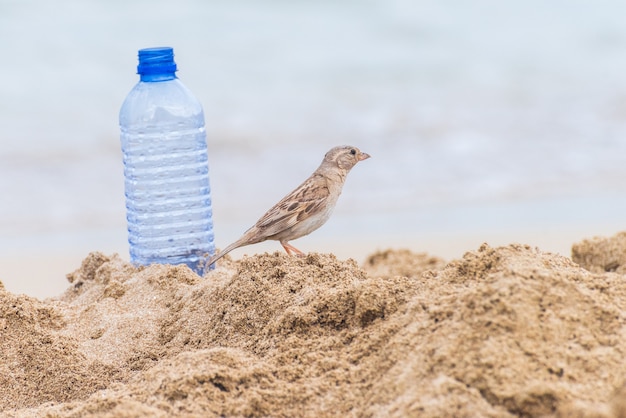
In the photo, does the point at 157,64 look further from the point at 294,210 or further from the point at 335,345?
the point at 335,345

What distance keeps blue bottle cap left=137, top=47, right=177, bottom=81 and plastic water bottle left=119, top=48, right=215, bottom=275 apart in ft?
0.77

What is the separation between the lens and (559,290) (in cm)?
295

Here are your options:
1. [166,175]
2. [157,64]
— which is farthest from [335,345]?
[166,175]

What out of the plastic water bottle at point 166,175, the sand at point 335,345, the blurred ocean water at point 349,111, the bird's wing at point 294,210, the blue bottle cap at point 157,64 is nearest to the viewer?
the sand at point 335,345

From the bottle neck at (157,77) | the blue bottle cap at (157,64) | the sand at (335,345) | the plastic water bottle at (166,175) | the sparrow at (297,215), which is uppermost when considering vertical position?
the blue bottle cap at (157,64)

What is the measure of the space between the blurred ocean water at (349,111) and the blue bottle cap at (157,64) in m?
2.94

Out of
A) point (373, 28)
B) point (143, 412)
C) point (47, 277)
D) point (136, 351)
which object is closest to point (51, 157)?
point (47, 277)

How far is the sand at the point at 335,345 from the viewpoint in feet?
8.79

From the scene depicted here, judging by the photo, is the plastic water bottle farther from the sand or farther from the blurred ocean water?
the blurred ocean water

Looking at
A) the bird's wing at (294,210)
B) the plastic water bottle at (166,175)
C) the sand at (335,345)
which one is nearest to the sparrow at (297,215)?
the bird's wing at (294,210)

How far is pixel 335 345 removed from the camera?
3320mm

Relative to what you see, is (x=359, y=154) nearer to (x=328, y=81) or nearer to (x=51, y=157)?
(x=51, y=157)

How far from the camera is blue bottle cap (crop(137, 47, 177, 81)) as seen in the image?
546 centimetres

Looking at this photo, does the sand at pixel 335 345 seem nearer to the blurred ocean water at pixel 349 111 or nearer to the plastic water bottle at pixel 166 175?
the plastic water bottle at pixel 166 175
